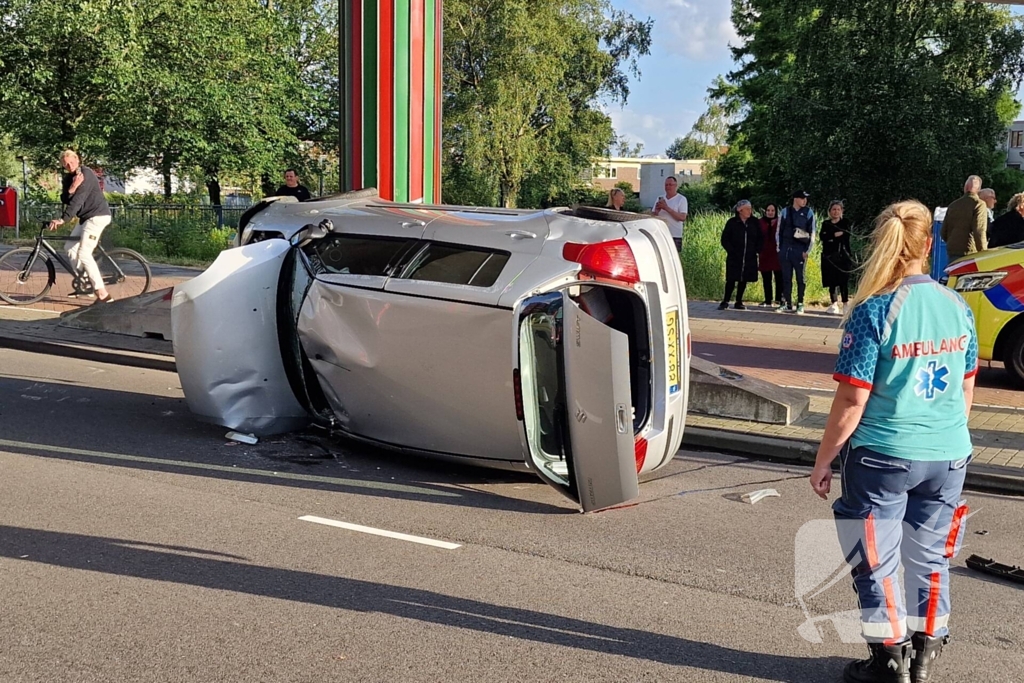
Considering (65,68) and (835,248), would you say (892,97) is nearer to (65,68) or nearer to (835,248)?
(835,248)

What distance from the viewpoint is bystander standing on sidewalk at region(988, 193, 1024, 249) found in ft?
38.7

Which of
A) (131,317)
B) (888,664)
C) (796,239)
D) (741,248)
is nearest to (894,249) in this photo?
(888,664)

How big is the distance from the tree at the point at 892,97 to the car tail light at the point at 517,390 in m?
34.8

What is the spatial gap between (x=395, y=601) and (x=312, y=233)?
323 cm

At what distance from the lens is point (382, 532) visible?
5688mm

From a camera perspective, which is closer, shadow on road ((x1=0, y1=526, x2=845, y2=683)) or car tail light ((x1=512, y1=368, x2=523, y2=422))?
shadow on road ((x1=0, y1=526, x2=845, y2=683))

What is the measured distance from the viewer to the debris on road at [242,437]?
752 centimetres

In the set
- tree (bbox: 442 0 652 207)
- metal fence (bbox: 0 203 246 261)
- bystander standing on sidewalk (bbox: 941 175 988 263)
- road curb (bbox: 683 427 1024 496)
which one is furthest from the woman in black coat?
tree (bbox: 442 0 652 207)

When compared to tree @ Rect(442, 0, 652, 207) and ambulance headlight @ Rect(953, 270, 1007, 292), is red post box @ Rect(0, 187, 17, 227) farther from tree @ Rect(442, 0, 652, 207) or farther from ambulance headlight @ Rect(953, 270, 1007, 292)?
tree @ Rect(442, 0, 652, 207)

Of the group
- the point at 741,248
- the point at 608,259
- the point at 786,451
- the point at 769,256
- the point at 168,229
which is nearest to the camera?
the point at 608,259

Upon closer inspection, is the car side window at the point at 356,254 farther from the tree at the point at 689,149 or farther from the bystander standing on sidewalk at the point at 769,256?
the tree at the point at 689,149

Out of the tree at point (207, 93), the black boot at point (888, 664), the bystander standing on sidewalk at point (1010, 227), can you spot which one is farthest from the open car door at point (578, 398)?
the tree at point (207, 93)

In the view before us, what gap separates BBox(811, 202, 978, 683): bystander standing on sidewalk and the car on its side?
6.84 m

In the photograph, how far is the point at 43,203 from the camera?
32969 millimetres
